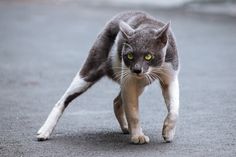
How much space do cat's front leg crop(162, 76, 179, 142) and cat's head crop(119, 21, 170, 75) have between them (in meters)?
0.38

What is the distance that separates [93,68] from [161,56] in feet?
3.30

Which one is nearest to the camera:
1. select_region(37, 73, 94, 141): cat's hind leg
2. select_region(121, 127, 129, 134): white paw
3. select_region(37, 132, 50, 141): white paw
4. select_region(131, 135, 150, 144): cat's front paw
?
select_region(131, 135, 150, 144): cat's front paw

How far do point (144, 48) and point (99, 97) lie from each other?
3124mm

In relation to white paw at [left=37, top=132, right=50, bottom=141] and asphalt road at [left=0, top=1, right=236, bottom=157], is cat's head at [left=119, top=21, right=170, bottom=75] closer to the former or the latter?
asphalt road at [left=0, top=1, right=236, bottom=157]

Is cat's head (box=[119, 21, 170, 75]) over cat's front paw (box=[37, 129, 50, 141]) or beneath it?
over

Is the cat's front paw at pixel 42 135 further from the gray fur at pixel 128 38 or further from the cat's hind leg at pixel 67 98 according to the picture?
the gray fur at pixel 128 38

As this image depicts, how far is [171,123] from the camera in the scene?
266 inches

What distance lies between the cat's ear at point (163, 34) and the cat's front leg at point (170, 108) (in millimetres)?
494

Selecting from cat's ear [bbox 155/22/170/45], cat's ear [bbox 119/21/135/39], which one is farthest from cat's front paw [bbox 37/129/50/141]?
cat's ear [bbox 155/22/170/45]

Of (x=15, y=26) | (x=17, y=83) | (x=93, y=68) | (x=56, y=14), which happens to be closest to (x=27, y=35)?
(x=15, y=26)

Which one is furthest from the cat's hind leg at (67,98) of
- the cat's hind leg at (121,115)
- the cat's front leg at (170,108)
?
the cat's front leg at (170,108)

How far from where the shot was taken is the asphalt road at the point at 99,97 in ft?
22.1

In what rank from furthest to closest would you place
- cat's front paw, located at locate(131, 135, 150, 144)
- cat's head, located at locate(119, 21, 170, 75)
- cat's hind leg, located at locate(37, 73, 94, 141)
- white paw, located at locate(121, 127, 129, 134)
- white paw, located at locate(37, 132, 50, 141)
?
white paw, located at locate(121, 127, 129, 134) < cat's hind leg, located at locate(37, 73, 94, 141) < white paw, located at locate(37, 132, 50, 141) < cat's front paw, located at locate(131, 135, 150, 144) < cat's head, located at locate(119, 21, 170, 75)

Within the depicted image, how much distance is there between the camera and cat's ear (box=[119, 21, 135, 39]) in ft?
21.9
